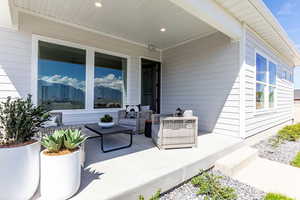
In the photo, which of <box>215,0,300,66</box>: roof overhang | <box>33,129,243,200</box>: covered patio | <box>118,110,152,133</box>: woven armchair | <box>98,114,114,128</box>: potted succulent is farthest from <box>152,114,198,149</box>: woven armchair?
<box>215,0,300,66</box>: roof overhang

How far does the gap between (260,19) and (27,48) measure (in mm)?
5512

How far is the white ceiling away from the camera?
10.6 feet

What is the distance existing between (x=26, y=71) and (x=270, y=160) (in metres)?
5.80

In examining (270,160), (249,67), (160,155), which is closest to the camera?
(160,155)

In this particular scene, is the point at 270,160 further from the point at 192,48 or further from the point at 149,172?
the point at 192,48

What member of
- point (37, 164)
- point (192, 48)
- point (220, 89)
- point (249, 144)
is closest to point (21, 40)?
point (37, 164)

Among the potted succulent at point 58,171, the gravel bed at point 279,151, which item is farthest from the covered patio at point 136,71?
the gravel bed at point 279,151

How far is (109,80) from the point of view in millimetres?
4938

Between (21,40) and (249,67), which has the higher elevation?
(21,40)

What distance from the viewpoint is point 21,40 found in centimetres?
341

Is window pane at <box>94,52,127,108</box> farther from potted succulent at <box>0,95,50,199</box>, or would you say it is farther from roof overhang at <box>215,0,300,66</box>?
roof overhang at <box>215,0,300,66</box>

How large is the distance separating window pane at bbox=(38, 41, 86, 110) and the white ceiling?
78 cm

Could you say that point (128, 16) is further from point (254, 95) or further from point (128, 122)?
point (254, 95)

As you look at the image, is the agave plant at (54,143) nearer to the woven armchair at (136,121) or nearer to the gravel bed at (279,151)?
the woven armchair at (136,121)
